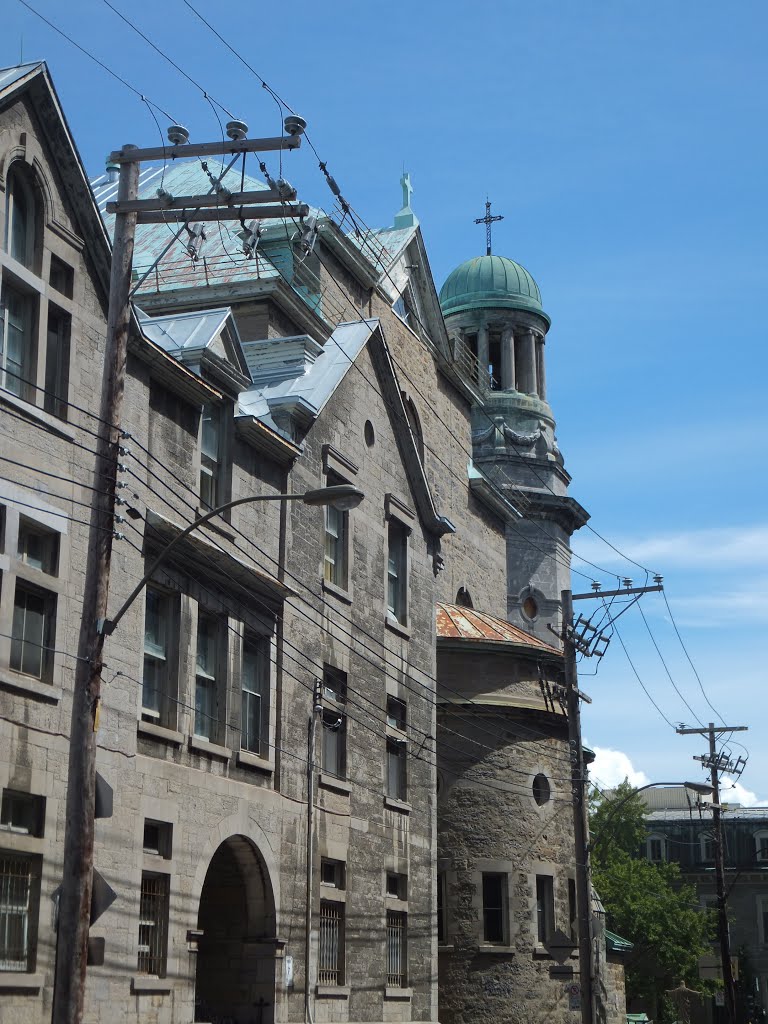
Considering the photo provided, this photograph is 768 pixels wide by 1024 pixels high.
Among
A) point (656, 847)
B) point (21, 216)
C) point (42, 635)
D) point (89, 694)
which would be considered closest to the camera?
point (89, 694)

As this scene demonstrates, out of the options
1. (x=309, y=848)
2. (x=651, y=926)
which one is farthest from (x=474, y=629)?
(x=651, y=926)

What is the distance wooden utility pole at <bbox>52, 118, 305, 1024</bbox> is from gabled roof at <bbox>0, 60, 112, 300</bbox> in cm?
344

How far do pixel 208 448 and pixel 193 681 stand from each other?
3935 millimetres

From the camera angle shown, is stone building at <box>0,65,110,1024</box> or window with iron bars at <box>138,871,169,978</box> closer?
stone building at <box>0,65,110,1024</box>

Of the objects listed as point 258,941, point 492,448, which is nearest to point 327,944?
point 258,941

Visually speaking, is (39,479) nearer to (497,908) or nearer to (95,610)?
(95,610)

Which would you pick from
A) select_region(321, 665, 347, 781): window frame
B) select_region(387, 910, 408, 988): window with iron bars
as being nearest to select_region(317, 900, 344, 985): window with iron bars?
select_region(321, 665, 347, 781): window frame

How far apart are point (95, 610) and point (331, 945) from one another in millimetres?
13157

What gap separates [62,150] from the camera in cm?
2091

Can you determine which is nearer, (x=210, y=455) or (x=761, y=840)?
(x=210, y=455)

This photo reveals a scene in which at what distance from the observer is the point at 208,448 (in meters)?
24.7

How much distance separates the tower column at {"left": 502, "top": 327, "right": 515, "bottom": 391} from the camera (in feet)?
192

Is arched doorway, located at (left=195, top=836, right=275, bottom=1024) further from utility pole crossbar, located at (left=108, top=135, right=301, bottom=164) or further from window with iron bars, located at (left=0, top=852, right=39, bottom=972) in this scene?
utility pole crossbar, located at (left=108, top=135, right=301, bottom=164)

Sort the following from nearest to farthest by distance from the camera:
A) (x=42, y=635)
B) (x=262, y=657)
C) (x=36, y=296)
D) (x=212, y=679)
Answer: (x=42, y=635)
(x=36, y=296)
(x=212, y=679)
(x=262, y=657)
